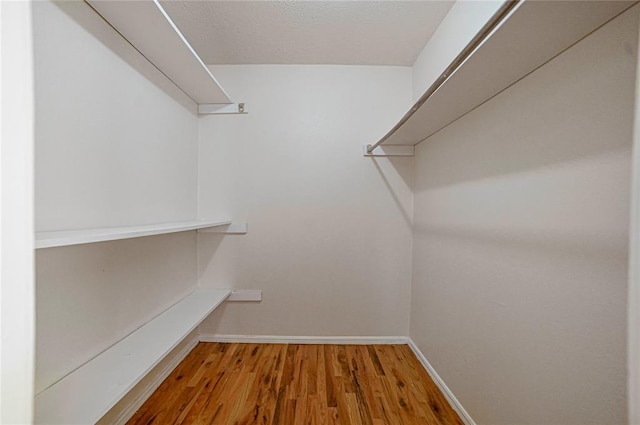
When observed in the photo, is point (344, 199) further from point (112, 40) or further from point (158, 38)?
point (112, 40)

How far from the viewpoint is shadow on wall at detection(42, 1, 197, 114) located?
1.00m

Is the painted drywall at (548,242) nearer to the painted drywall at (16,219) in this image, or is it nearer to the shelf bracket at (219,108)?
the painted drywall at (16,219)

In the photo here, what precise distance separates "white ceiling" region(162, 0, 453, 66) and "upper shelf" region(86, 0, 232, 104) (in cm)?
37

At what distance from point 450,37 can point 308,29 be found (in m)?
0.89

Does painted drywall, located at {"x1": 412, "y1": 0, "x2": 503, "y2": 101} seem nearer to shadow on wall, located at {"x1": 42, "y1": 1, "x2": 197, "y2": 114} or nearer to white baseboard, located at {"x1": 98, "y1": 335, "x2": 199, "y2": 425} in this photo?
shadow on wall, located at {"x1": 42, "y1": 1, "x2": 197, "y2": 114}

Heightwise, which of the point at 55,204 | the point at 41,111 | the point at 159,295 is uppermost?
the point at 41,111

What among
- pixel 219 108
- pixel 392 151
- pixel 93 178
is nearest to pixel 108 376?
pixel 93 178

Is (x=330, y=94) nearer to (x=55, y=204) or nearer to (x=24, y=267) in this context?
(x=55, y=204)

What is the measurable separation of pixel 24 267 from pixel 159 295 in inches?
50.9

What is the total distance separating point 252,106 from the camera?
2.08m

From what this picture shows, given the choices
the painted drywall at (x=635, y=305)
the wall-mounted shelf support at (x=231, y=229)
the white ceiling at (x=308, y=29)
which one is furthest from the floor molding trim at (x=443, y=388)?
the white ceiling at (x=308, y=29)

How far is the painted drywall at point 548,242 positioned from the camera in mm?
702

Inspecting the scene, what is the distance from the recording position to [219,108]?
2.05 m

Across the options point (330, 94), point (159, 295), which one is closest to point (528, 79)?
point (330, 94)
